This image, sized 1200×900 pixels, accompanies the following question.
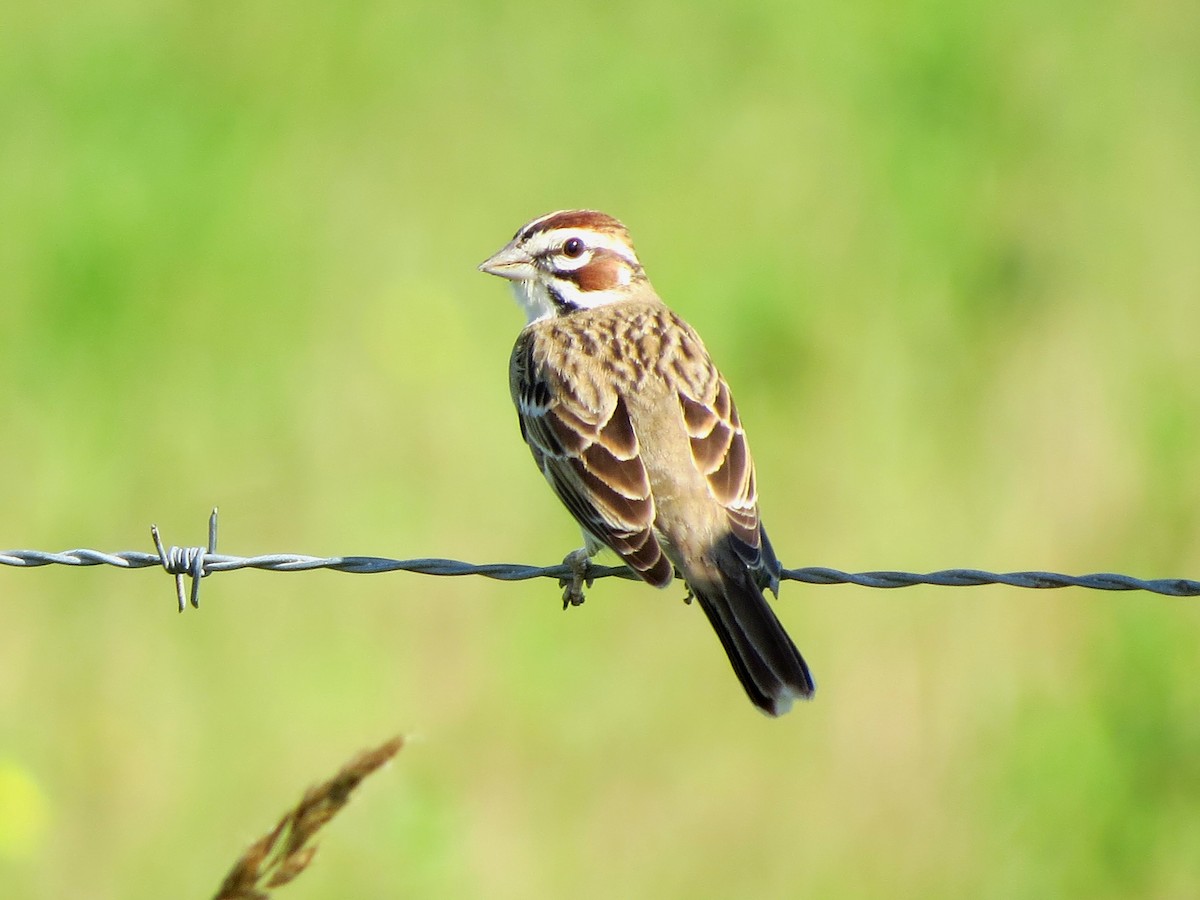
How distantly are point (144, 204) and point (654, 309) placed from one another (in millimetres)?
3801

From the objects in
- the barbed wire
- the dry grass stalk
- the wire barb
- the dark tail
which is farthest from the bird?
the dry grass stalk

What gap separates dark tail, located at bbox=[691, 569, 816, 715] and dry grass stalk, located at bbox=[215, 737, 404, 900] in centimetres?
214

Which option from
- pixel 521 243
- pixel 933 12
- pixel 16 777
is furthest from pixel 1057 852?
pixel 933 12

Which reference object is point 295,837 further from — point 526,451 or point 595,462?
point 526,451

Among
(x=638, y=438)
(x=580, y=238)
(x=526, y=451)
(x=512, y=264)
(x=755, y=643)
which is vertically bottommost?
(x=755, y=643)

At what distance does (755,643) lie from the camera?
19.5 ft

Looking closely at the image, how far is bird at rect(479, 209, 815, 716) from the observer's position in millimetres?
6078

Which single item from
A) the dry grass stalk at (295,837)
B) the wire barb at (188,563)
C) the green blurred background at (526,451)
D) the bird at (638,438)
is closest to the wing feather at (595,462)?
the bird at (638,438)

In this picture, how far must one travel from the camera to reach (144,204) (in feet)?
33.5

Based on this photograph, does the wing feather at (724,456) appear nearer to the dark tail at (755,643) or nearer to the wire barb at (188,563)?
the dark tail at (755,643)

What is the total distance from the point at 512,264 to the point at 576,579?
5.78 feet

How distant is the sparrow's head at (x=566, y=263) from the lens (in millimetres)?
7676

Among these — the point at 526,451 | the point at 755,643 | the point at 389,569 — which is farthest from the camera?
the point at 526,451

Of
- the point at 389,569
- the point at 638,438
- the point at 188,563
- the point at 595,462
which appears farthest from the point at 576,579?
the point at 188,563
